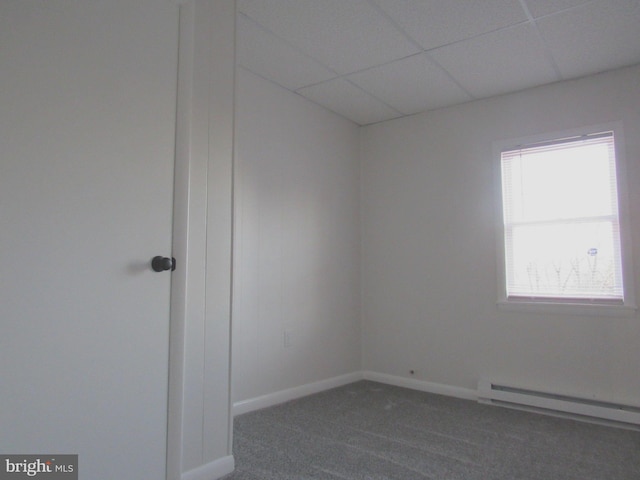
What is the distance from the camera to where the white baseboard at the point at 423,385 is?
11.4 ft

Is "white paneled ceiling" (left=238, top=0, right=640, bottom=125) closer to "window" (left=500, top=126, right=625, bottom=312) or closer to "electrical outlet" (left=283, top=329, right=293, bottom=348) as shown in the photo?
"window" (left=500, top=126, right=625, bottom=312)

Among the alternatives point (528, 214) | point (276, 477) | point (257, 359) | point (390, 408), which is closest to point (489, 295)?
point (528, 214)

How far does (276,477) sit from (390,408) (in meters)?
1.34

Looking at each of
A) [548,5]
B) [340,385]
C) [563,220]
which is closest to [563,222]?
[563,220]

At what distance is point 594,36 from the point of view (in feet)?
8.67

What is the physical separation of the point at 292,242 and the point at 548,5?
2.29 metres

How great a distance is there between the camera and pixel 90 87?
1.60m

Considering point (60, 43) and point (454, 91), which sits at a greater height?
point (454, 91)

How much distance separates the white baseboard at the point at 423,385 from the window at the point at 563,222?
847mm

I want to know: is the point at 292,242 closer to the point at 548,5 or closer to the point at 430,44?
the point at 430,44

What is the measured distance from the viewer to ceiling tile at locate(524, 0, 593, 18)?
2330 millimetres

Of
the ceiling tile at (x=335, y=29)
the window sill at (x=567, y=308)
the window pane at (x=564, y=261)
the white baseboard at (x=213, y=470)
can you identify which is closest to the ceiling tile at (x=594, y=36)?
the ceiling tile at (x=335, y=29)

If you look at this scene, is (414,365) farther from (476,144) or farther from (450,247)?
(476,144)

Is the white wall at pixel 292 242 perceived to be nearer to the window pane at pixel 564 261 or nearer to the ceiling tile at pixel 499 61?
the ceiling tile at pixel 499 61
